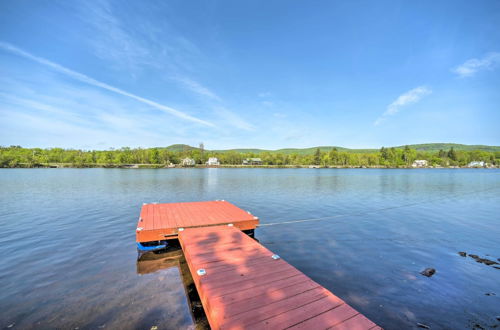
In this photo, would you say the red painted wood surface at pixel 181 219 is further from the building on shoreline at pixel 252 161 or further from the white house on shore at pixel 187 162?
the building on shoreline at pixel 252 161

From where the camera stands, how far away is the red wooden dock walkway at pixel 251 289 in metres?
3.71

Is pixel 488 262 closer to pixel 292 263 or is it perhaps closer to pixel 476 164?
pixel 292 263

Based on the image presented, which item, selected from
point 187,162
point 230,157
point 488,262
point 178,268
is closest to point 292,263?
point 178,268

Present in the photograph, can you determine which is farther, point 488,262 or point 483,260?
point 483,260

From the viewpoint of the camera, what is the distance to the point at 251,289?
4.66 m

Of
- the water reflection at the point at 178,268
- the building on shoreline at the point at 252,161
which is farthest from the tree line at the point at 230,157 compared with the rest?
the water reflection at the point at 178,268

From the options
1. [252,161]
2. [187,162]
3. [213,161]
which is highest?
[252,161]

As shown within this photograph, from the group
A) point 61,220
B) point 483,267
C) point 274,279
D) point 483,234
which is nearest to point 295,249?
point 274,279

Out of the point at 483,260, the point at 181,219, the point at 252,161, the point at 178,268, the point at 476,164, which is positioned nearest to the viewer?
the point at 178,268

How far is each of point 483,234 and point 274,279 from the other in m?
14.2

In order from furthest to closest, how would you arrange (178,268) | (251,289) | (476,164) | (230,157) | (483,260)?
(476,164), (230,157), (483,260), (178,268), (251,289)

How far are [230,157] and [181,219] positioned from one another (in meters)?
149

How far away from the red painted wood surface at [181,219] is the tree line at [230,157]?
123 m

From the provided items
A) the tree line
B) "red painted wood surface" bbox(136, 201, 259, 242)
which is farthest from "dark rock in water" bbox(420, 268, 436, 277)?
the tree line
